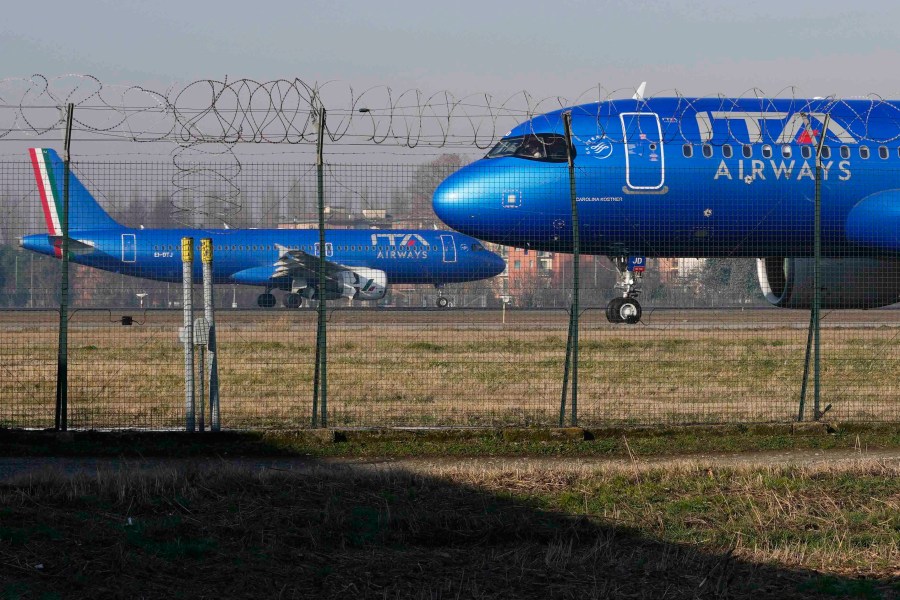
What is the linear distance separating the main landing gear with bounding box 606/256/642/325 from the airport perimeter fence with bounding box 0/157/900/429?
338 millimetres

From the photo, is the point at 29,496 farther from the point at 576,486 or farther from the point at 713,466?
the point at 713,466

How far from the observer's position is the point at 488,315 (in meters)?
18.7

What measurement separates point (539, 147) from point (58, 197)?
508 inches

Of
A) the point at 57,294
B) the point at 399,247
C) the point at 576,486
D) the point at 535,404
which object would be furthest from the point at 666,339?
the point at 399,247

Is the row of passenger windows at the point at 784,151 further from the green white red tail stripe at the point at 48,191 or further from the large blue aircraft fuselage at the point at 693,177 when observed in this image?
the green white red tail stripe at the point at 48,191

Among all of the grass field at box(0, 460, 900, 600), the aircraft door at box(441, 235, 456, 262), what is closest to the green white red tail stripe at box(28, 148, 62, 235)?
the grass field at box(0, 460, 900, 600)

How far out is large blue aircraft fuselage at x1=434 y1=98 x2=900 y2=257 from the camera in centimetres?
2306

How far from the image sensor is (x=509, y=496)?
8.64 meters

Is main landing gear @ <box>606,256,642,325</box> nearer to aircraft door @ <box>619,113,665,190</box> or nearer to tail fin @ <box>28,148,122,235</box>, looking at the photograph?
aircraft door @ <box>619,113,665,190</box>

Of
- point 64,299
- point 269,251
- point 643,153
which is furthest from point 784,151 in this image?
point 269,251

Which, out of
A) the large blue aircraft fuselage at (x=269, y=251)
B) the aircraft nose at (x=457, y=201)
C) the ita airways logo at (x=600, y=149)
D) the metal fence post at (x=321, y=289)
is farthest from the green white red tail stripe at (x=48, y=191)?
the ita airways logo at (x=600, y=149)

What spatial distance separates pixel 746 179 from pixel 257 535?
18941mm

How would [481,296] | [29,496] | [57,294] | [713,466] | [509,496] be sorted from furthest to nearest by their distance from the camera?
[481,296], [57,294], [713,466], [509,496], [29,496]

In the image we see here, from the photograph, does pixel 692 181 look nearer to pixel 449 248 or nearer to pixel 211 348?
pixel 449 248
